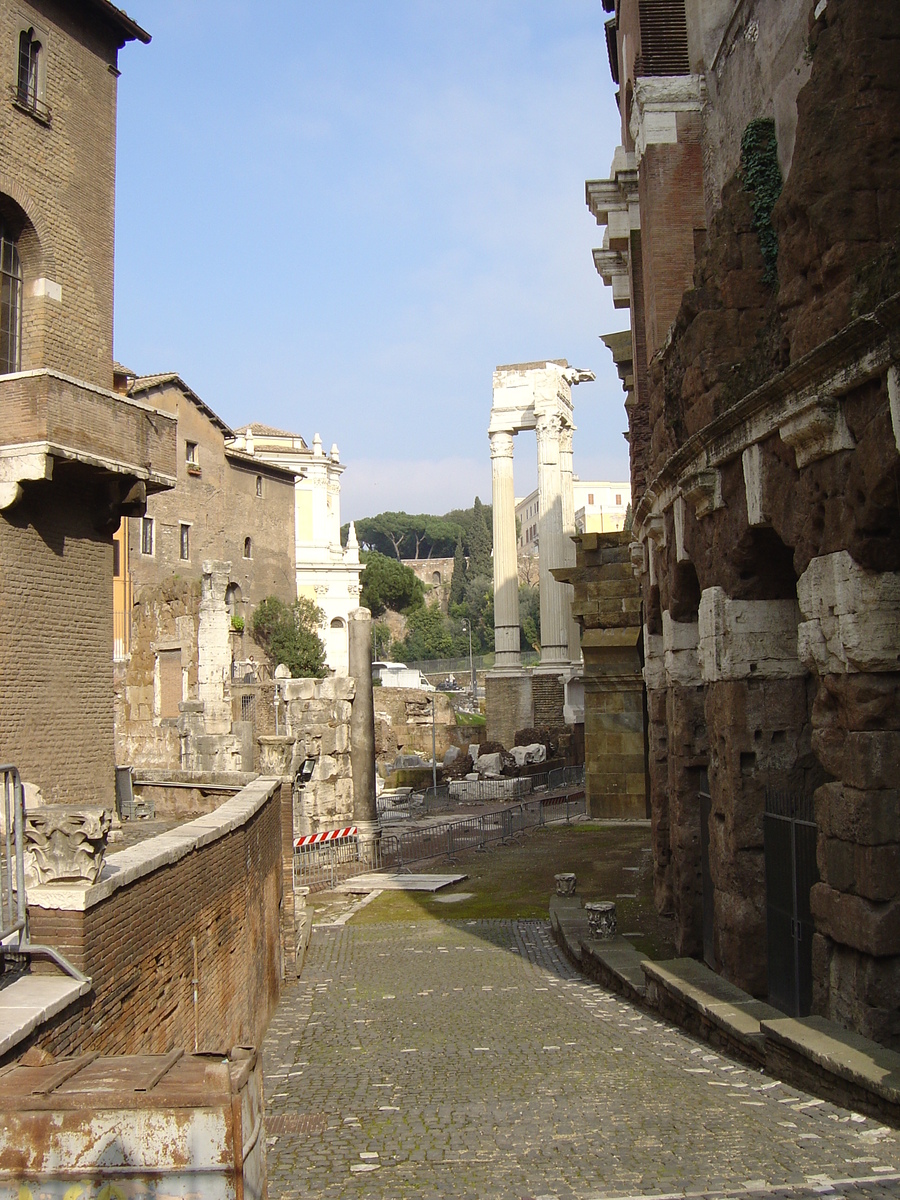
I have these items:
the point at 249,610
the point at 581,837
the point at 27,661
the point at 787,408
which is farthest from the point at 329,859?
the point at 249,610

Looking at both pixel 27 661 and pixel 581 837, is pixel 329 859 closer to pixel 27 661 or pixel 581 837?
pixel 581 837

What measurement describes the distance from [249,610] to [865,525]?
136ft

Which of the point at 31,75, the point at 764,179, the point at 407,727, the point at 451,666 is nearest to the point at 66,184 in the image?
the point at 31,75

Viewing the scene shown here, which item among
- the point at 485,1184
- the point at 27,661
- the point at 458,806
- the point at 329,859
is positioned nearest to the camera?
the point at 485,1184

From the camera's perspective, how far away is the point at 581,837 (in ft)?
70.7

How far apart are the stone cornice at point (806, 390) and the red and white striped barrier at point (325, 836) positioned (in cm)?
1206

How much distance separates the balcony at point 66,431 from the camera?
10906mm

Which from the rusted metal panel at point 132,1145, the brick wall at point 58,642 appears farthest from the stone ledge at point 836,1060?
the brick wall at point 58,642

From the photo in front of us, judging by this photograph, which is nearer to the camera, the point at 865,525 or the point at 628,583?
the point at 865,525

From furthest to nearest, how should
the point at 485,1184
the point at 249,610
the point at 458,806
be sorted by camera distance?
the point at 249,610 → the point at 458,806 → the point at 485,1184

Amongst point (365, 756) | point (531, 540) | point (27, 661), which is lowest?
point (365, 756)

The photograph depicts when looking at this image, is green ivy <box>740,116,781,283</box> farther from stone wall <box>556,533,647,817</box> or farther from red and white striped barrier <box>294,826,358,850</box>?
stone wall <box>556,533,647,817</box>

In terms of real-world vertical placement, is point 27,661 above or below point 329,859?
above

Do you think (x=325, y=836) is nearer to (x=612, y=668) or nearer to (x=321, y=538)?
(x=612, y=668)
